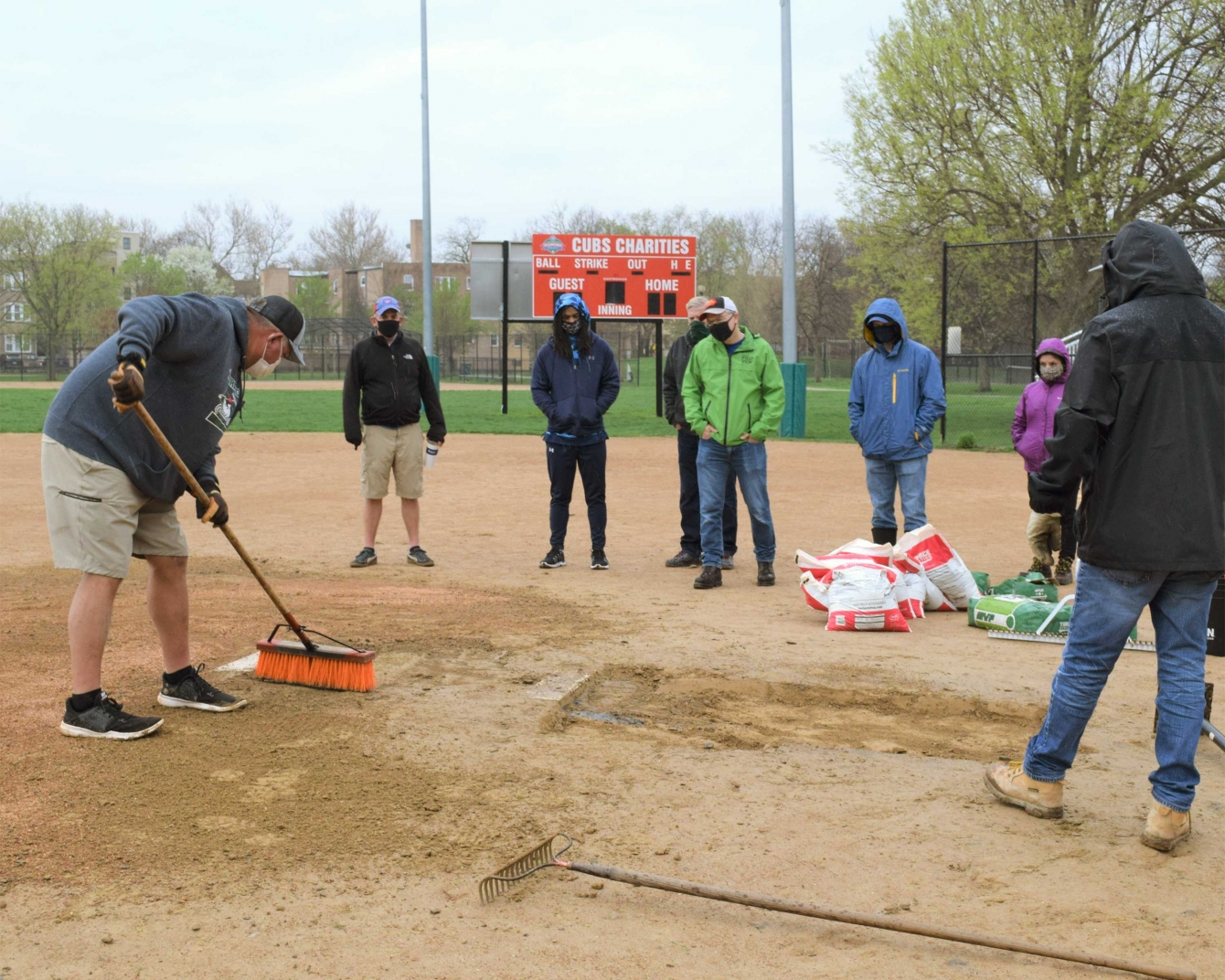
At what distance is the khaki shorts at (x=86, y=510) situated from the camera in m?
4.63

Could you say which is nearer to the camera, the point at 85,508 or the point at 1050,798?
the point at 1050,798

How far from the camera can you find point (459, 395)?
134 feet

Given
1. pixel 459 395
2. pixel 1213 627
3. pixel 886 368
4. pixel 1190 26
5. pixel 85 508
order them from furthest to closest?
pixel 459 395, pixel 1190 26, pixel 886 368, pixel 1213 627, pixel 85 508

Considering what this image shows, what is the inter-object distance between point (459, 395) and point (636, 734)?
120 feet

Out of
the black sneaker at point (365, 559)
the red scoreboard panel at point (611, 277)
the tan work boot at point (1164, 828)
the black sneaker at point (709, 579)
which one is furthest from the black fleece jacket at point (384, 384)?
the red scoreboard panel at point (611, 277)

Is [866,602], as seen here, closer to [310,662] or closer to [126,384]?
[310,662]

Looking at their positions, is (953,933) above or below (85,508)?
below

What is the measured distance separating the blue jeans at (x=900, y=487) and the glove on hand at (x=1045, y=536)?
1021mm

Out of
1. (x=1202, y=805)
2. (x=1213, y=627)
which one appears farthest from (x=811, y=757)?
(x=1213, y=627)

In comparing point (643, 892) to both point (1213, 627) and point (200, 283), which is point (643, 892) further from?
point (200, 283)

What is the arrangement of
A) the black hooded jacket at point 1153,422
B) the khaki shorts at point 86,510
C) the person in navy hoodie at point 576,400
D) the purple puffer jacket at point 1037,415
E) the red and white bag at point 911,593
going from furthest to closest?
the person in navy hoodie at point 576,400 < the purple puffer jacket at point 1037,415 < the red and white bag at point 911,593 < the khaki shorts at point 86,510 < the black hooded jacket at point 1153,422

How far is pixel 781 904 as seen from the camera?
3.31 meters

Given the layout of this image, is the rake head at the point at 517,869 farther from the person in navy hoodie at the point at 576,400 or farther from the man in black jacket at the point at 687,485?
the man in black jacket at the point at 687,485

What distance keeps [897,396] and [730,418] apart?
117 cm
